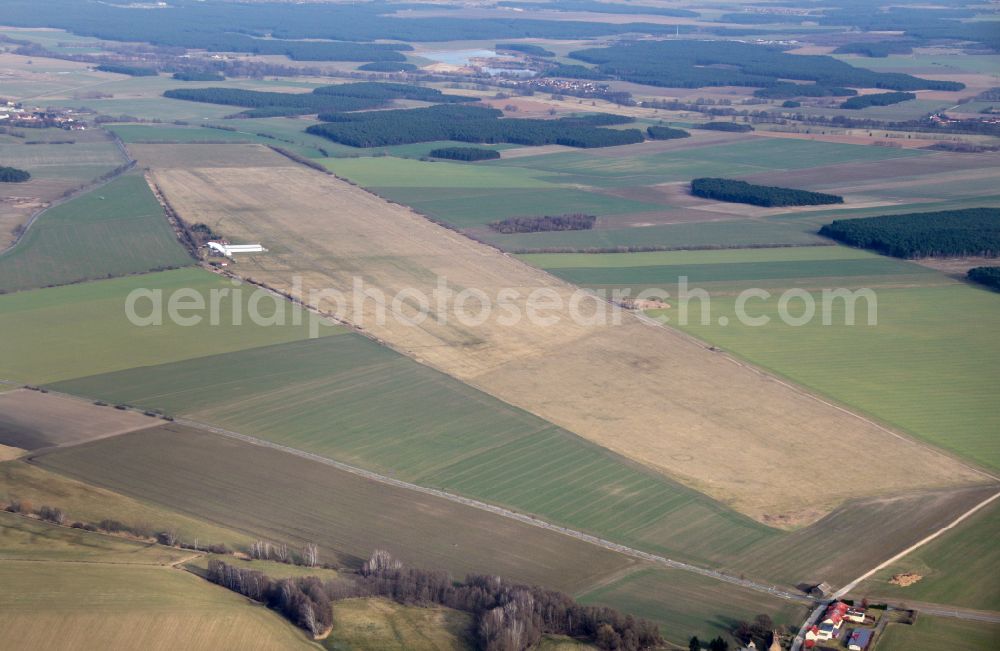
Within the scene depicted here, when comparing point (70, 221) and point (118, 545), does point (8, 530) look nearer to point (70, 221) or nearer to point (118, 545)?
point (118, 545)

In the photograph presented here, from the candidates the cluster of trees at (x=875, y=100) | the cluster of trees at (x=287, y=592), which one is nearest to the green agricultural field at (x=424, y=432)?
the cluster of trees at (x=287, y=592)

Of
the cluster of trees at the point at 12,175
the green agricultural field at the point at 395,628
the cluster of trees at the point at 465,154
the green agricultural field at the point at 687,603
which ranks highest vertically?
the cluster of trees at the point at 465,154

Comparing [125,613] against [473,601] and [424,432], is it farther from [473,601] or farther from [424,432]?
[424,432]

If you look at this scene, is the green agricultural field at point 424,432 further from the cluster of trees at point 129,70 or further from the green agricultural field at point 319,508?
the cluster of trees at point 129,70

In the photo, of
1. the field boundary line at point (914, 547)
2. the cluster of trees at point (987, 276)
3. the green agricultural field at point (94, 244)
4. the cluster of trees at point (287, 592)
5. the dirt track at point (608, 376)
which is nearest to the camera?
the cluster of trees at point (287, 592)

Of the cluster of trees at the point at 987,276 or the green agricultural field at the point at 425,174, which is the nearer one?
the cluster of trees at the point at 987,276

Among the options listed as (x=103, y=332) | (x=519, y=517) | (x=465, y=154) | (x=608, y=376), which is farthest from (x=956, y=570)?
(x=465, y=154)

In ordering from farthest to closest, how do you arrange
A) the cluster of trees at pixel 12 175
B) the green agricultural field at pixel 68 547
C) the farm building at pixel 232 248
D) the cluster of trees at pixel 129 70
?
the cluster of trees at pixel 129 70
the cluster of trees at pixel 12 175
the farm building at pixel 232 248
the green agricultural field at pixel 68 547

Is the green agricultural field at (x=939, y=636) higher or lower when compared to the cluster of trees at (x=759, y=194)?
lower
